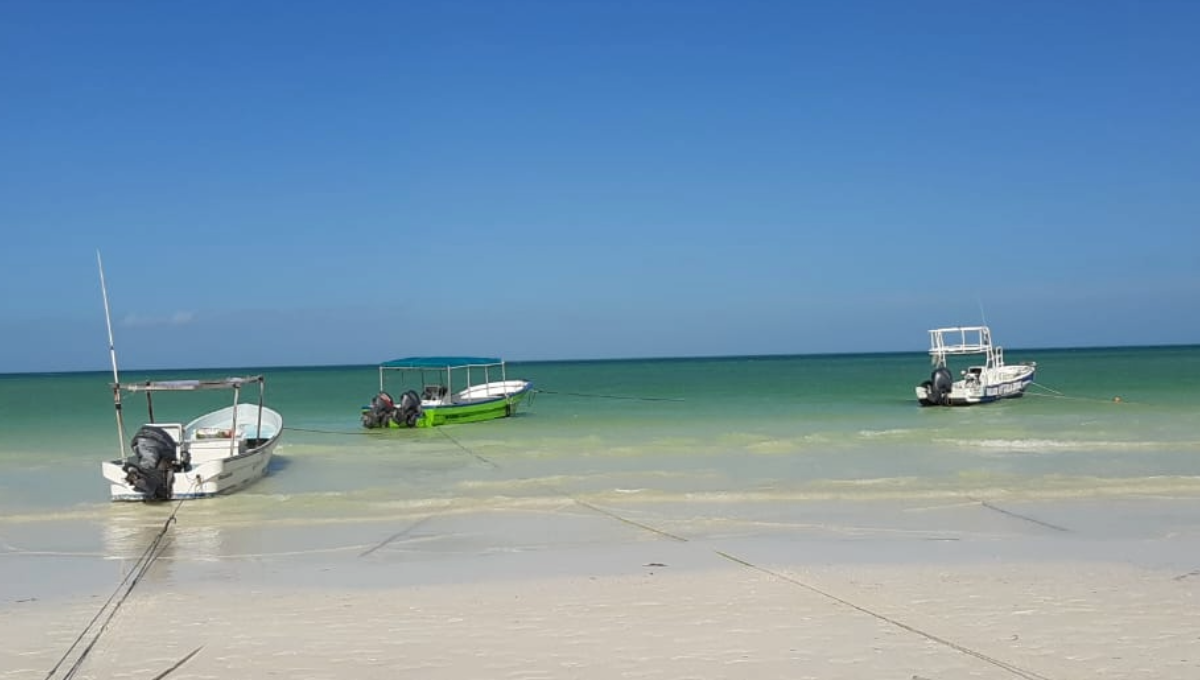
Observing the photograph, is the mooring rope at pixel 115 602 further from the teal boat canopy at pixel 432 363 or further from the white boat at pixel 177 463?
the teal boat canopy at pixel 432 363

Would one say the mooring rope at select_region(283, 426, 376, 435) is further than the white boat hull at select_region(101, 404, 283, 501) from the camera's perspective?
Yes

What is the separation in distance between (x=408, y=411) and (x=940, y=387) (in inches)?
755

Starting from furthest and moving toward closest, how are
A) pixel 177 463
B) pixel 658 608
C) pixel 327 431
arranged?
pixel 327 431 < pixel 177 463 < pixel 658 608

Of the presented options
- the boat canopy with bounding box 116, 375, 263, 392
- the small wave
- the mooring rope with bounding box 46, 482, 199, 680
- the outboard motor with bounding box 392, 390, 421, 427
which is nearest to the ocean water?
the small wave

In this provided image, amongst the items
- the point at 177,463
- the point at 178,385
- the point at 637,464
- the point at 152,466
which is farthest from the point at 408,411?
the point at 152,466

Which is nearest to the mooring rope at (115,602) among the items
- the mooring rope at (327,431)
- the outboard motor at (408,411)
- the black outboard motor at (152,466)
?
the black outboard motor at (152,466)

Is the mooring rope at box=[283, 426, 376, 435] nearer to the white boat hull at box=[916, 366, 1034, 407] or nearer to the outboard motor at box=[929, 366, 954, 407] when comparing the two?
the white boat hull at box=[916, 366, 1034, 407]

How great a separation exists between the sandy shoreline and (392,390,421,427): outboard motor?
752 inches

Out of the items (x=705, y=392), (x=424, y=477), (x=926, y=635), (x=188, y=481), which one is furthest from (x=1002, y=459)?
(x=705, y=392)

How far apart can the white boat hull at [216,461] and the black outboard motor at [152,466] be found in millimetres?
125

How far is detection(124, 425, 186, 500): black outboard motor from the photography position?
15.8 m

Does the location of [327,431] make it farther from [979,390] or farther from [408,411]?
[979,390]

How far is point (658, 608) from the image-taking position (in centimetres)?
836

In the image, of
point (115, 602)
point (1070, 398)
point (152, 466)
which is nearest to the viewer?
point (115, 602)
